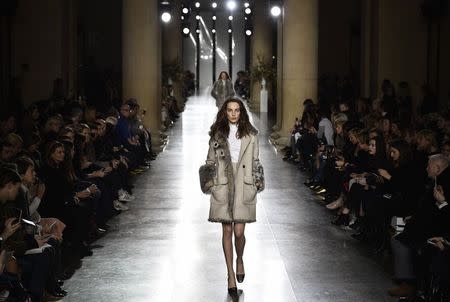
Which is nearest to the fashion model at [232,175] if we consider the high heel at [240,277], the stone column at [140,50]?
the high heel at [240,277]

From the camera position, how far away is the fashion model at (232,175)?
9.55 metres

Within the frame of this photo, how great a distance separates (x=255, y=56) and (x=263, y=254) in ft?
101

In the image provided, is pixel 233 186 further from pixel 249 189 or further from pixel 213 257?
pixel 213 257

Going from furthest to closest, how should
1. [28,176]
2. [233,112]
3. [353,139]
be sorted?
[353,139], [28,176], [233,112]

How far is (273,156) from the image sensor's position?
22188mm

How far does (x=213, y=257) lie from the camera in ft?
36.8

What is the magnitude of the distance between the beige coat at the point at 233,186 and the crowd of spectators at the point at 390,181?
1361 mm

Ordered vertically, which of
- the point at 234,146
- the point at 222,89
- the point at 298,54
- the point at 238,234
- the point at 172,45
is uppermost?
the point at 172,45

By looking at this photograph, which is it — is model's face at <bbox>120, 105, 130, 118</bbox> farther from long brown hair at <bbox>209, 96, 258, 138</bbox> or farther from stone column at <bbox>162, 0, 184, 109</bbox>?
stone column at <bbox>162, 0, 184, 109</bbox>

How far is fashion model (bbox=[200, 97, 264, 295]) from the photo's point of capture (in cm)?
955

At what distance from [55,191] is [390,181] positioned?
3.59 metres

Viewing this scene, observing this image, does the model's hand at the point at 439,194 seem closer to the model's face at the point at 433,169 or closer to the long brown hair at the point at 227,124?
the model's face at the point at 433,169

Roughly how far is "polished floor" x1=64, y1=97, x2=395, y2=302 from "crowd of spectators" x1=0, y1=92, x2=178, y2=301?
0.26 m

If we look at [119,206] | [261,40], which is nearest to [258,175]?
[119,206]
